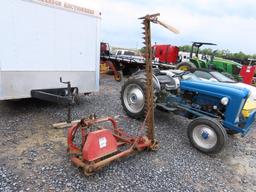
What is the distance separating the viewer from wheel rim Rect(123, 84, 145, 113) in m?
5.09

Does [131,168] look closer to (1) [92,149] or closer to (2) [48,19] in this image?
(1) [92,149]

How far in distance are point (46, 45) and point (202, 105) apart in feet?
11.0

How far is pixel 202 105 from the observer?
14.2 feet

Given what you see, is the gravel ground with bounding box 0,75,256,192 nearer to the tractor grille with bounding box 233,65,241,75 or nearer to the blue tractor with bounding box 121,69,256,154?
the blue tractor with bounding box 121,69,256,154

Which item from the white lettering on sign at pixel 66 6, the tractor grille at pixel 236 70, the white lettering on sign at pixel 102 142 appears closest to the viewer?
the white lettering on sign at pixel 102 142

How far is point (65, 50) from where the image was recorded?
4.93m

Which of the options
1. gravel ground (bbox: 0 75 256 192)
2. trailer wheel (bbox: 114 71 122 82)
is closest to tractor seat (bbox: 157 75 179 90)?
gravel ground (bbox: 0 75 256 192)

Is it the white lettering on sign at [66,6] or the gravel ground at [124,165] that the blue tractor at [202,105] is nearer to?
the gravel ground at [124,165]

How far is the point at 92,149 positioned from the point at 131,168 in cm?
69

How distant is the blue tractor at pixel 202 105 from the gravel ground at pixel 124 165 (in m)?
0.32

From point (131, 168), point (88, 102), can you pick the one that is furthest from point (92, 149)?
point (88, 102)

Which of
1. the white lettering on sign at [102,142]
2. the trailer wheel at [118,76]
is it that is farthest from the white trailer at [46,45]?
the trailer wheel at [118,76]

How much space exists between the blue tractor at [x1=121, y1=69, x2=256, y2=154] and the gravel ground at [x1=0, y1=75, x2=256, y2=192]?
32 centimetres

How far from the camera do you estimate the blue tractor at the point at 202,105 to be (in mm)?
3779
